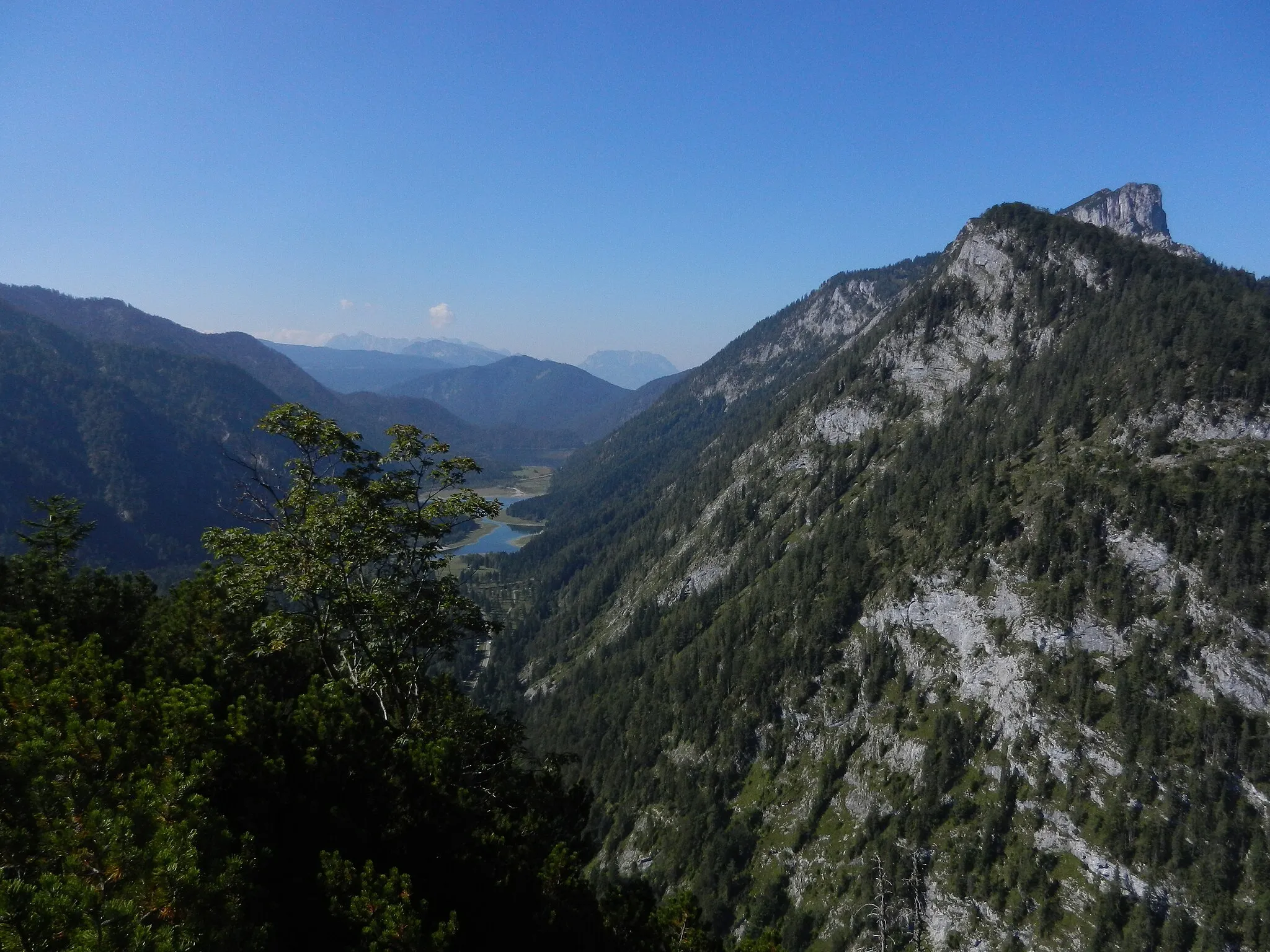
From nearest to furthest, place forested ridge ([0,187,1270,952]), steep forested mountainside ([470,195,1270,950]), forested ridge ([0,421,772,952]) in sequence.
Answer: forested ridge ([0,421,772,952]), forested ridge ([0,187,1270,952]), steep forested mountainside ([470,195,1270,950])

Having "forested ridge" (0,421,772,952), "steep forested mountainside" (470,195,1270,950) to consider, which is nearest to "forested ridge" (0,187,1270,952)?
"forested ridge" (0,421,772,952)

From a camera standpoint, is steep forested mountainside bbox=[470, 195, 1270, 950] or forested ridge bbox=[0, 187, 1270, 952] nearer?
forested ridge bbox=[0, 187, 1270, 952]

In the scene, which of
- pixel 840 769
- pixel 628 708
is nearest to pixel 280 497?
pixel 840 769

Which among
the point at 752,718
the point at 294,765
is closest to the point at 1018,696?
the point at 752,718

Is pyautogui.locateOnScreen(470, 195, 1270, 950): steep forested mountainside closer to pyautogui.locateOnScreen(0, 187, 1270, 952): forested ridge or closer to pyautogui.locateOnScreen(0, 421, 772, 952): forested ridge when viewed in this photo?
pyautogui.locateOnScreen(0, 187, 1270, 952): forested ridge

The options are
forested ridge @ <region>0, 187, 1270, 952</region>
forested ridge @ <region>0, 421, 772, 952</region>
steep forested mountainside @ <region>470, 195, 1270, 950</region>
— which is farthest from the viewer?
steep forested mountainside @ <region>470, 195, 1270, 950</region>

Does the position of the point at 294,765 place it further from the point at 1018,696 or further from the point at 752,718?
the point at 752,718

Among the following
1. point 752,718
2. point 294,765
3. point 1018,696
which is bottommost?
point 752,718

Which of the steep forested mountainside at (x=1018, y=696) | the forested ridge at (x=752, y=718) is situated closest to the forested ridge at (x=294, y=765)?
the forested ridge at (x=752, y=718)

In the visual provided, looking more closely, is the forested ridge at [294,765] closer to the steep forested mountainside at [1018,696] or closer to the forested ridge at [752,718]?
the forested ridge at [752,718]
